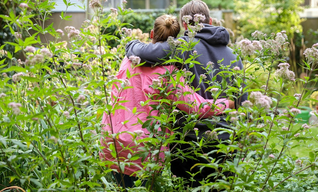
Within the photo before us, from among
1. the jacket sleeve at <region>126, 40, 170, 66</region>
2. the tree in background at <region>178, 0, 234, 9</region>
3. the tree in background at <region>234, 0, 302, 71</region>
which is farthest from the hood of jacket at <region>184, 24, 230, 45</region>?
the tree in background at <region>178, 0, 234, 9</region>

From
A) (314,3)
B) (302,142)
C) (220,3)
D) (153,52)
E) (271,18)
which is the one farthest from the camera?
(220,3)

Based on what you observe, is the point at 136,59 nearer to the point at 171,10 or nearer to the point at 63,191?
the point at 63,191

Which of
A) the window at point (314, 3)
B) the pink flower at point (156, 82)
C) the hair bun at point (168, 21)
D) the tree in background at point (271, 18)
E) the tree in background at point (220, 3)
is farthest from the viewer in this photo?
the tree in background at point (220, 3)

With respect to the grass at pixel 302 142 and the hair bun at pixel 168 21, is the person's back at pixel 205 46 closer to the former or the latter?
the hair bun at pixel 168 21

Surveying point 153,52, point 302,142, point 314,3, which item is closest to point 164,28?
point 153,52

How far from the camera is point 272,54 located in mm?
1756

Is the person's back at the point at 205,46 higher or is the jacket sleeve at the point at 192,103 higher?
the person's back at the point at 205,46

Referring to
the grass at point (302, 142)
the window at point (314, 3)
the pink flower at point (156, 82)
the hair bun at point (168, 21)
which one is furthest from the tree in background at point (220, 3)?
the pink flower at point (156, 82)

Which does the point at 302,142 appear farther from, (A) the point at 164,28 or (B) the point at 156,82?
(B) the point at 156,82

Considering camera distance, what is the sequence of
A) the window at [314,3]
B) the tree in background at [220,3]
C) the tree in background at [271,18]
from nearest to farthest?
the tree in background at [271,18] < the window at [314,3] < the tree in background at [220,3]

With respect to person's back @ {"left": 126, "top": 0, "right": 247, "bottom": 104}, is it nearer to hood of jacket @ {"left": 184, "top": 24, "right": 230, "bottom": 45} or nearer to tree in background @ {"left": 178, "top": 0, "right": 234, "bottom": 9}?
hood of jacket @ {"left": 184, "top": 24, "right": 230, "bottom": 45}

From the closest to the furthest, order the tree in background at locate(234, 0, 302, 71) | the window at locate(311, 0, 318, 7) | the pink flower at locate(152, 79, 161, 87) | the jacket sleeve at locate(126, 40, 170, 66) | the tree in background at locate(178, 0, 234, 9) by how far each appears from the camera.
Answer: the pink flower at locate(152, 79, 161, 87) < the jacket sleeve at locate(126, 40, 170, 66) < the tree in background at locate(234, 0, 302, 71) < the window at locate(311, 0, 318, 7) < the tree in background at locate(178, 0, 234, 9)

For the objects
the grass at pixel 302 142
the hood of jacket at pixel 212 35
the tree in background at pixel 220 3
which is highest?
the tree in background at pixel 220 3

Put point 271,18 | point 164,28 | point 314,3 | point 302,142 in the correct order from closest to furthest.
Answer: point 164,28 → point 302,142 → point 271,18 → point 314,3
